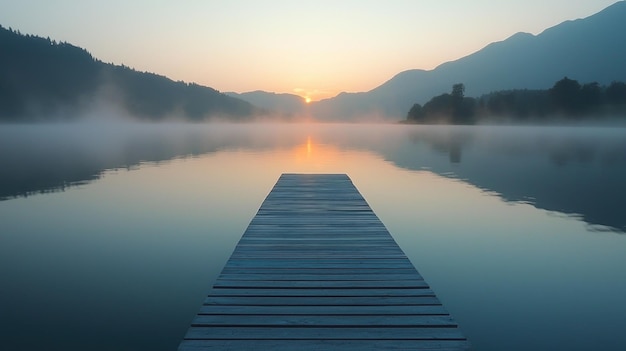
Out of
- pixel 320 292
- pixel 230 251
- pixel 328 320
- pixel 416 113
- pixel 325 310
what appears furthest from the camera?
pixel 416 113

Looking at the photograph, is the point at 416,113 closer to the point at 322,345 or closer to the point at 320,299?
the point at 320,299

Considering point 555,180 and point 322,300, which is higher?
point 322,300

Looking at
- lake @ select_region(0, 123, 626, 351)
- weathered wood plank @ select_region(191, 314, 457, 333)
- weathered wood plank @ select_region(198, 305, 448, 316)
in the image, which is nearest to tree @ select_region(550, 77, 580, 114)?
lake @ select_region(0, 123, 626, 351)

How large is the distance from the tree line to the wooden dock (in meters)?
120

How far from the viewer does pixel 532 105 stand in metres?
123

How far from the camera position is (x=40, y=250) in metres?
9.55

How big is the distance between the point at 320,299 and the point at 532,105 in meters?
136

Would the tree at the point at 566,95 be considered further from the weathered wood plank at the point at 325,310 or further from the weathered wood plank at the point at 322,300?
the weathered wood plank at the point at 325,310

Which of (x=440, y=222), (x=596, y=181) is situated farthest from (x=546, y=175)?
(x=440, y=222)

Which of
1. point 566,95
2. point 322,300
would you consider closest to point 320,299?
point 322,300

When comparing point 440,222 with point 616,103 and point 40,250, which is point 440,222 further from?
point 616,103

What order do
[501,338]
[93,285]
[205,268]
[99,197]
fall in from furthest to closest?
[99,197] → [205,268] → [93,285] → [501,338]

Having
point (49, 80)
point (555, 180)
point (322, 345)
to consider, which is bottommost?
point (555, 180)

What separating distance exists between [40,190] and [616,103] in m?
129
